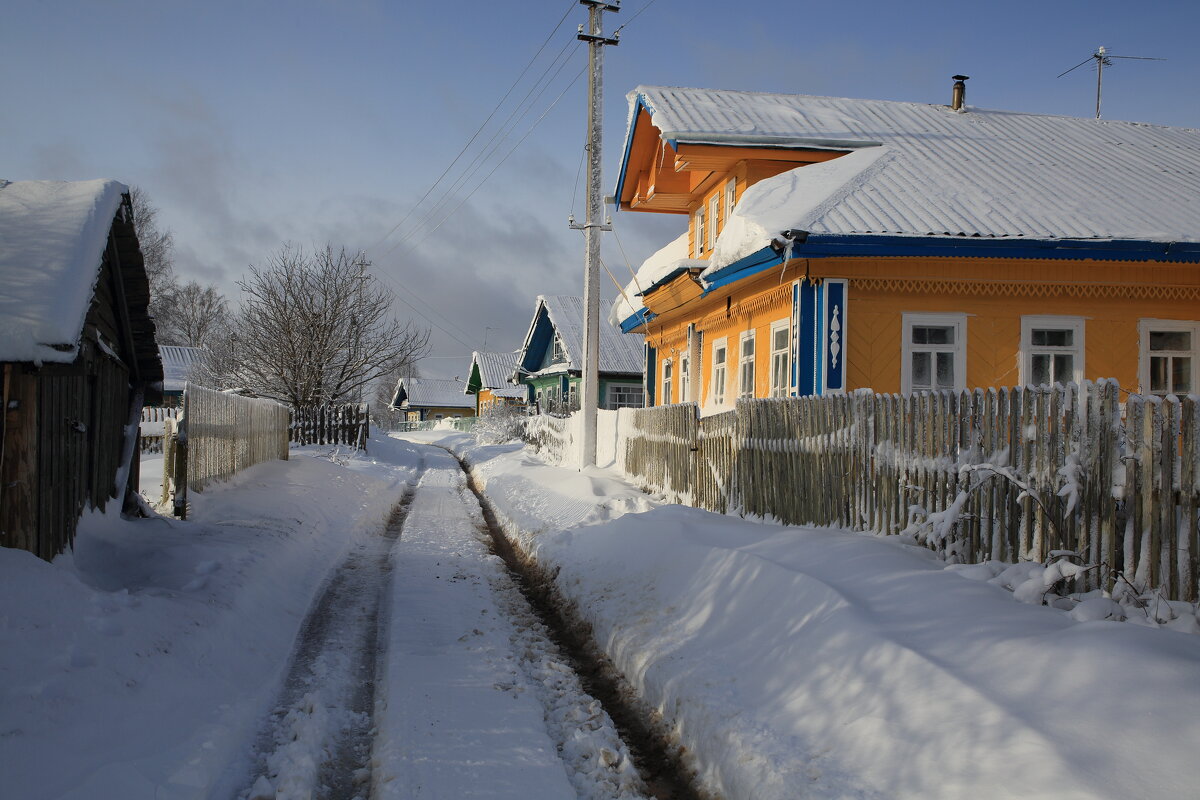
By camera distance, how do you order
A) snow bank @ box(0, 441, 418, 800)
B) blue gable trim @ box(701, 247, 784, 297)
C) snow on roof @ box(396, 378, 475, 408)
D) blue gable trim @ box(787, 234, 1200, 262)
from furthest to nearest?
snow on roof @ box(396, 378, 475, 408) < blue gable trim @ box(701, 247, 784, 297) < blue gable trim @ box(787, 234, 1200, 262) < snow bank @ box(0, 441, 418, 800)

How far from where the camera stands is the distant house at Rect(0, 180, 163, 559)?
17.0ft

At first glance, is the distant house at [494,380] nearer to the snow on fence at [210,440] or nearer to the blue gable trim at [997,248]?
the snow on fence at [210,440]

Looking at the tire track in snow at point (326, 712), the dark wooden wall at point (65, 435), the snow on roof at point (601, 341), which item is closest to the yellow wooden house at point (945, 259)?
the tire track in snow at point (326, 712)

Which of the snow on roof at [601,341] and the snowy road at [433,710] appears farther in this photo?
the snow on roof at [601,341]

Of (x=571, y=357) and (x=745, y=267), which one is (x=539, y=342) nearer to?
(x=571, y=357)

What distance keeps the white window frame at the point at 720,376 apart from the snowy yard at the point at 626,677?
8.52 m

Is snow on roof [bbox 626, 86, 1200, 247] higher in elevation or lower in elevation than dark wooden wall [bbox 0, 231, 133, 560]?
higher

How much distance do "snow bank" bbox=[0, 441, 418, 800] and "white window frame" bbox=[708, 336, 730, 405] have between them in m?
9.59

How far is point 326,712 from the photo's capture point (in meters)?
4.75

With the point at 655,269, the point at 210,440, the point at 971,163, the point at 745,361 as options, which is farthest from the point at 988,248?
the point at 210,440

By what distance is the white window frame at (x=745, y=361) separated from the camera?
14.7m

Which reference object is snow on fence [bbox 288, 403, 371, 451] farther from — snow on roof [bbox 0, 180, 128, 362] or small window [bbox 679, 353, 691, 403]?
snow on roof [bbox 0, 180, 128, 362]

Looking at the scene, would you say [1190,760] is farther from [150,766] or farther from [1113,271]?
[1113,271]

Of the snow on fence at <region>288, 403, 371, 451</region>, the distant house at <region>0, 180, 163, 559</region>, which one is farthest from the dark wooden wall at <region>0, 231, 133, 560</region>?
the snow on fence at <region>288, 403, 371, 451</region>
